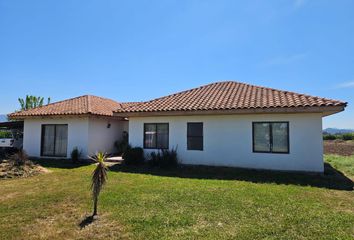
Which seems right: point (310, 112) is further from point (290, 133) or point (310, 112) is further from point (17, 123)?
point (17, 123)

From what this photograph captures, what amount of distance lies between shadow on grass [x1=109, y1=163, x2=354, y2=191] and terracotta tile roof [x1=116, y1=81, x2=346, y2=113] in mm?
3012

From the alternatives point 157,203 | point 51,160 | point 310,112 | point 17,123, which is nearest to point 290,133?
point 310,112

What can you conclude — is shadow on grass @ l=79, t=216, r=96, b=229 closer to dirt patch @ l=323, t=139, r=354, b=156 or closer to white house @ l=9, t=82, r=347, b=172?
white house @ l=9, t=82, r=347, b=172

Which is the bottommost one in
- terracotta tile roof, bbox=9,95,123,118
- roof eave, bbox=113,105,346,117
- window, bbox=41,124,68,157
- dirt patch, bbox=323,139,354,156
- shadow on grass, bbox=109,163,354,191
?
shadow on grass, bbox=109,163,354,191

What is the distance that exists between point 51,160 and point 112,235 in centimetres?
1334

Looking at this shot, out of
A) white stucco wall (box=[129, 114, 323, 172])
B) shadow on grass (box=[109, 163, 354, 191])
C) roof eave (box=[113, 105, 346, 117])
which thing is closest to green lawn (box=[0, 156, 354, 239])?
shadow on grass (box=[109, 163, 354, 191])

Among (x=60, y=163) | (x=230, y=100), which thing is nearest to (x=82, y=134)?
(x=60, y=163)

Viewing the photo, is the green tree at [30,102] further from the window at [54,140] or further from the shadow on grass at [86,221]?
the shadow on grass at [86,221]

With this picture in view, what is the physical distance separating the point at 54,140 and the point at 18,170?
5.74 m

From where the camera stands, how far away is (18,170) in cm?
1209

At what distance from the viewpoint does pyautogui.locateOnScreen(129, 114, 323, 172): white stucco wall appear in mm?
12031

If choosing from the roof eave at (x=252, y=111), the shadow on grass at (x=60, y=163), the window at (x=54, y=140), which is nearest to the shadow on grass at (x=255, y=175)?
the shadow on grass at (x=60, y=163)

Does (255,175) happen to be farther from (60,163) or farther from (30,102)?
(30,102)

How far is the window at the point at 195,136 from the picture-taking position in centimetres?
1420
